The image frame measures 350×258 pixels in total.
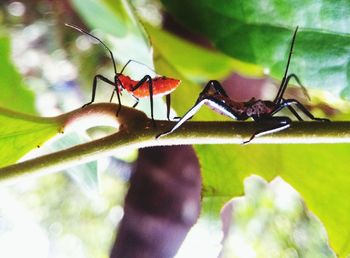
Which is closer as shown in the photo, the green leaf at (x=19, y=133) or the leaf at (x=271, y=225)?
the green leaf at (x=19, y=133)

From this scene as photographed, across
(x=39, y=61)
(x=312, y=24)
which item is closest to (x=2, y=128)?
(x=312, y=24)

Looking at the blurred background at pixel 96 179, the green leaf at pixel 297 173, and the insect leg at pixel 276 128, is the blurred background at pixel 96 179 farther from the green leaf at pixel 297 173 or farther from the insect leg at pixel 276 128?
the insect leg at pixel 276 128

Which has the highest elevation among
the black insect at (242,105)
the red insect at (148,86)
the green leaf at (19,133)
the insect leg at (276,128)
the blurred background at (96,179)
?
the insect leg at (276,128)

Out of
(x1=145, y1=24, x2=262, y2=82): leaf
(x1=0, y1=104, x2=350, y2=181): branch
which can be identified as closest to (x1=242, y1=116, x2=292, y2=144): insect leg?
(x1=0, y1=104, x2=350, y2=181): branch

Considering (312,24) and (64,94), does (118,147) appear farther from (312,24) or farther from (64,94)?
(64,94)

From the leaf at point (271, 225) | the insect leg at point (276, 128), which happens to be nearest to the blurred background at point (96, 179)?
the leaf at point (271, 225)

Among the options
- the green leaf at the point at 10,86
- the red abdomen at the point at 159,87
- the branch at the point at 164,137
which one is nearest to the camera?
the branch at the point at 164,137

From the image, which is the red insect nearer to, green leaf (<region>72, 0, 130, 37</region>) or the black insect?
the black insect
